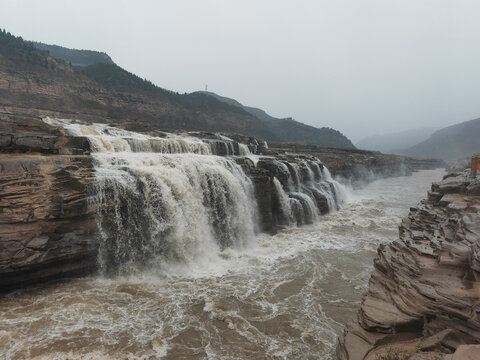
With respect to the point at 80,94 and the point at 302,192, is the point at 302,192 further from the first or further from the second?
the point at 80,94

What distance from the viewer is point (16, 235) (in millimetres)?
6762

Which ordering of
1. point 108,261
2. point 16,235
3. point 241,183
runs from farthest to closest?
point 241,183 → point 108,261 → point 16,235

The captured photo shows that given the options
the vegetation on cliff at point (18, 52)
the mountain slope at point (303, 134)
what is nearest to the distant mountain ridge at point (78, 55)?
the mountain slope at point (303, 134)

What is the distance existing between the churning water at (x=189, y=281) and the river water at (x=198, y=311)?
28mm

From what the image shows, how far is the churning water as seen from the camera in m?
5.45

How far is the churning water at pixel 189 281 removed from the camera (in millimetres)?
5449

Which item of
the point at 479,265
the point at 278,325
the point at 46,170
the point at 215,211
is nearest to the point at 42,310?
the point at 46,170

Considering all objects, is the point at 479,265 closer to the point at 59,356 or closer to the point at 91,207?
the point at 59,356

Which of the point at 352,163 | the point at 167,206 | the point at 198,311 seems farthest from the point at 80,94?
the point at 198,311

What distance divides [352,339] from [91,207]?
7.52 m

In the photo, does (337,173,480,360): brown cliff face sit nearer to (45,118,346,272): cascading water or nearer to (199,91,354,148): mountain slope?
(45,118,346,272): cascading water

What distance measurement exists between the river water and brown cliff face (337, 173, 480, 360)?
5.13ft

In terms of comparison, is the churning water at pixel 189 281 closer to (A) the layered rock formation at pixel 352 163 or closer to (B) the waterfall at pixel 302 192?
(B) the waterfall at pixel 302 192

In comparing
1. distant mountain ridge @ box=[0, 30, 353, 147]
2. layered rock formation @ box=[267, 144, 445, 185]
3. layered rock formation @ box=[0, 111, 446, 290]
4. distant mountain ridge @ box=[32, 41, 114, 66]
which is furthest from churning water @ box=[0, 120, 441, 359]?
distant mountain ridge @ box=[32, 41, 114, 66]
